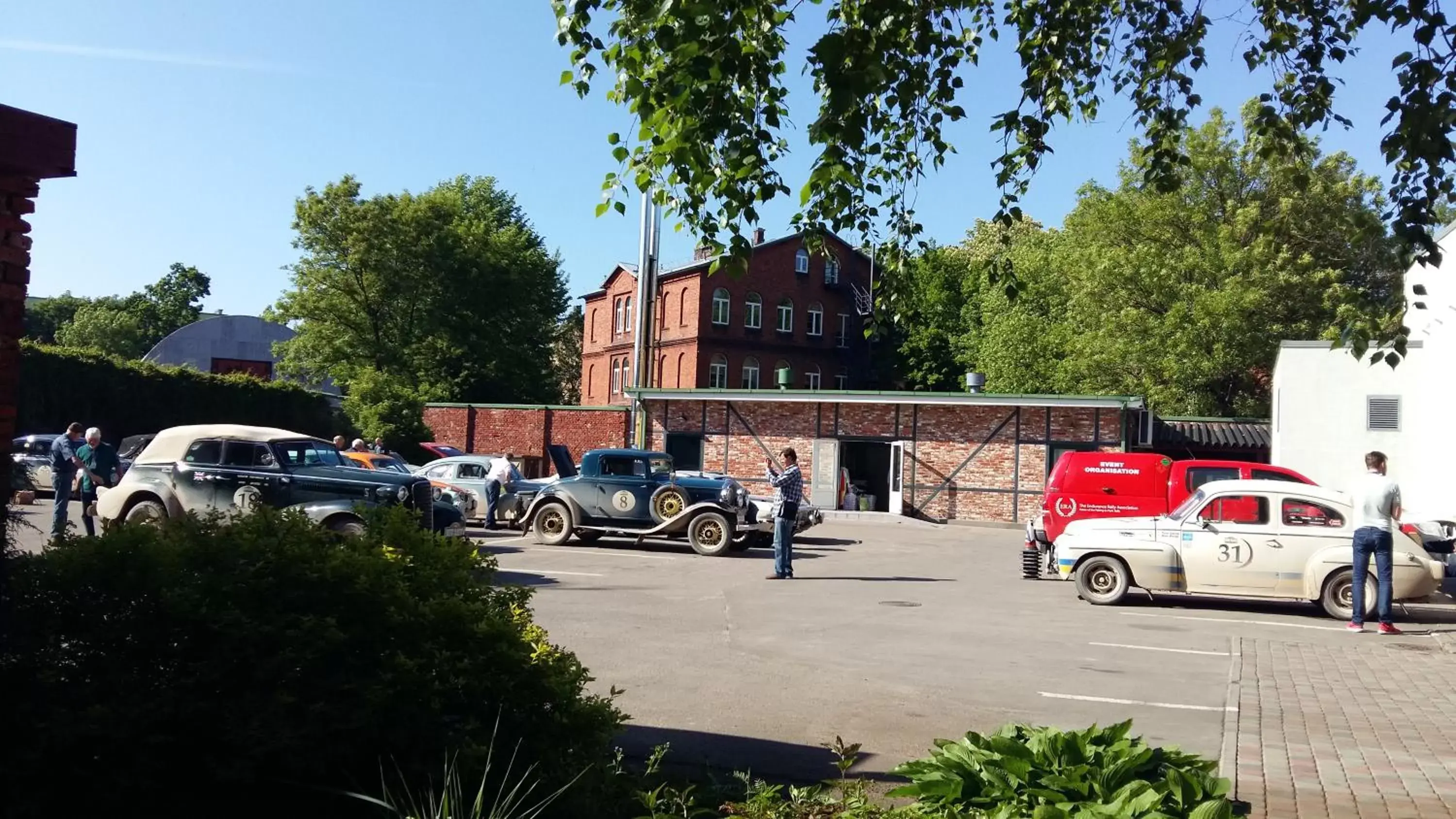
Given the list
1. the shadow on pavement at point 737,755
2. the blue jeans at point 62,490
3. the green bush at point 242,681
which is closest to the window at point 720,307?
the blue jeans at point 62,490

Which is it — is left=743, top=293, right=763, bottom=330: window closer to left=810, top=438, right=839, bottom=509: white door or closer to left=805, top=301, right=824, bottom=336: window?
left=805, top=301, right=824, bottom=336: window

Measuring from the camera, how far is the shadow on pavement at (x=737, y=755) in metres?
6.28

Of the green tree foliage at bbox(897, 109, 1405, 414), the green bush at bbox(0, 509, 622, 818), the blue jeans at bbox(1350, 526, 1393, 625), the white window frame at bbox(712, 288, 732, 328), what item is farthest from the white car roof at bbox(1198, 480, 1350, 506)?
the white window frame at bbox(712, 288, 732, 328)

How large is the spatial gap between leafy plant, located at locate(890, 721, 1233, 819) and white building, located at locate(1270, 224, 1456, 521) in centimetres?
2163

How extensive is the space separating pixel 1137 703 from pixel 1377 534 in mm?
5612

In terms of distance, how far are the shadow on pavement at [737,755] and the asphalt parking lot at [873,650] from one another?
0.02 meters

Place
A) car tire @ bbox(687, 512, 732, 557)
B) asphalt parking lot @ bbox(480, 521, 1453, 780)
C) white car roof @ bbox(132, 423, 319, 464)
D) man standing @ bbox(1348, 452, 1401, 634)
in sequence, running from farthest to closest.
Answer: car tire @ bbox(687, 512, 732, 557)
white car roof @ bbox(132, 423, 319, 464)
man standing @ bbox(1348, 452, 1401, 634)
asphalt parking lot @ bbox(480, 521, 1453, 780)

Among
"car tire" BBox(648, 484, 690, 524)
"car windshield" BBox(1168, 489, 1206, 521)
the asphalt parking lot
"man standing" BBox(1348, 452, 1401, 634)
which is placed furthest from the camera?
"car tire" BBox(648, 484, 690, 524)

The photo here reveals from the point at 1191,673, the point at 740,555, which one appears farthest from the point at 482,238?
the point at 1191,673

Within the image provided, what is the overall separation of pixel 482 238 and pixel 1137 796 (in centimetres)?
5611

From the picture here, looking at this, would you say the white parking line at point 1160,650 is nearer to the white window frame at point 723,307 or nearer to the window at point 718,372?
the window at point 718,372

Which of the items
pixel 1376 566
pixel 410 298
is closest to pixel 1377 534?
pixel 1376 566

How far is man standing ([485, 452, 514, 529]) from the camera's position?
24875mm

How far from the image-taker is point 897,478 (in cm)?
3597
